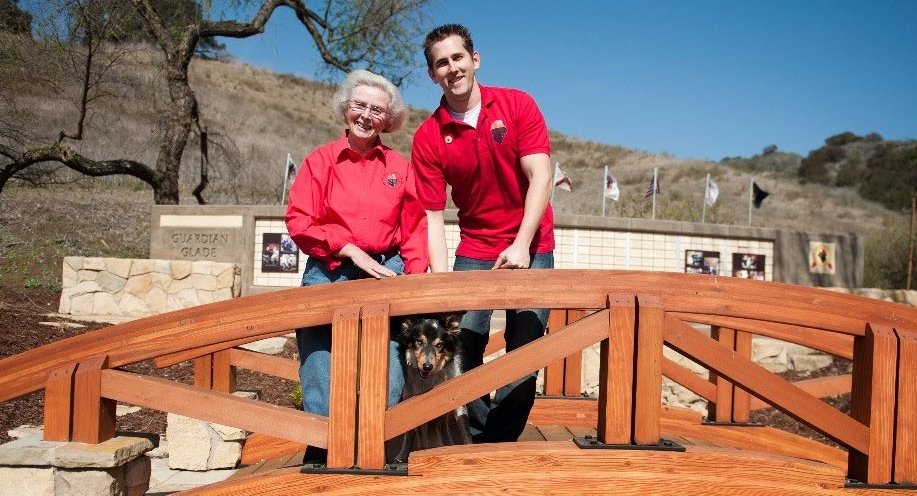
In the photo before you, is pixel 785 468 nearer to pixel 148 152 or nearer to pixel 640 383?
pixel 640 383

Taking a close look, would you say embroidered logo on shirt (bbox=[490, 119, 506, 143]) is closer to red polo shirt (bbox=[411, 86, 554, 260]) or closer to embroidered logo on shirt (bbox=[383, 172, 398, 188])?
red polo shirt (bbox=[411, 86, 554, 260])

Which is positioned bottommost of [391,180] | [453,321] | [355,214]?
[453,321]

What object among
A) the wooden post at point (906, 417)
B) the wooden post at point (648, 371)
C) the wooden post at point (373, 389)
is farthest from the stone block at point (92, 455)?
the wooden post at point (906, 417)

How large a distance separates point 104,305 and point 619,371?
9.72 m

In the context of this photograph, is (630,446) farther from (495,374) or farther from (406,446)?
(406,446)

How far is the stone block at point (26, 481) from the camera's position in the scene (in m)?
3.01

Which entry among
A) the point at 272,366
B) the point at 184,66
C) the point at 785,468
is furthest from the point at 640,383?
the point at 184,66

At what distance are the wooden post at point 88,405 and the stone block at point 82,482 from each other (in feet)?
0.46

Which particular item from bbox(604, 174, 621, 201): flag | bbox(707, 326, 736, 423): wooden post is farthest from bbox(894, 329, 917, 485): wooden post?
bbox(604, 174, 621, 201): flag

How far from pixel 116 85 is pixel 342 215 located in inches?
478

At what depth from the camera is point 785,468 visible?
3.09 metres

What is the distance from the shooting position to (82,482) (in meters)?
3.02

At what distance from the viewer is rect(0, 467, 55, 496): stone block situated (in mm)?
3012

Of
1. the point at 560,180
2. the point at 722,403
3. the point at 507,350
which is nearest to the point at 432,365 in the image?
the point at 507,350
